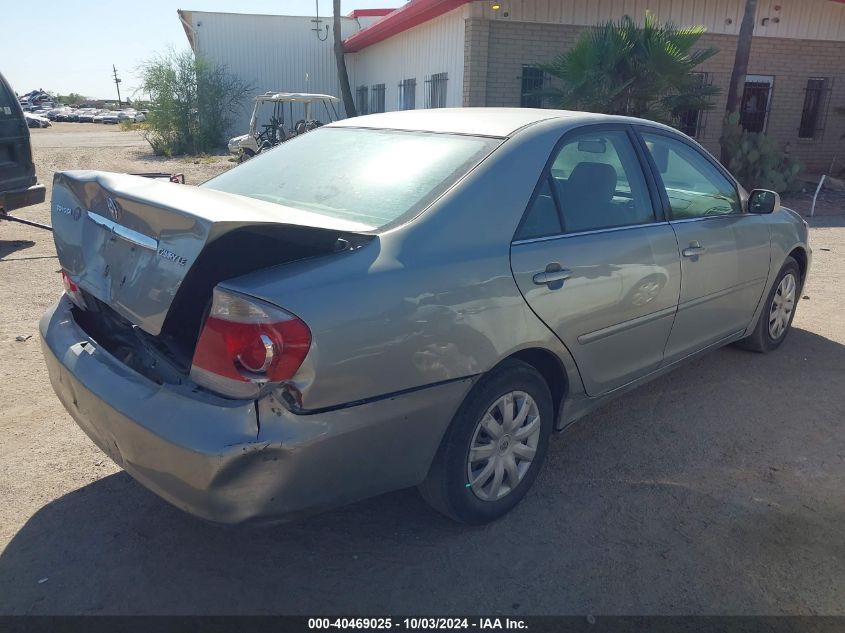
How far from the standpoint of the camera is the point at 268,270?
2.39 m

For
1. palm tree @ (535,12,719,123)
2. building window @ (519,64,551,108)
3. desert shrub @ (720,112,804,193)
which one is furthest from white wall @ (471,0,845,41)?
desert shrub @ (720,112,804,193)

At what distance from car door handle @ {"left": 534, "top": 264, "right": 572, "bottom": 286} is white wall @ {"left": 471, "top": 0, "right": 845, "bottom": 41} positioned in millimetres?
12124

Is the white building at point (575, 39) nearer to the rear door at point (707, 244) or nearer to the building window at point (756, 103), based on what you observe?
the building window at point (756, 103)

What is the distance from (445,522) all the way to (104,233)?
6.06ft

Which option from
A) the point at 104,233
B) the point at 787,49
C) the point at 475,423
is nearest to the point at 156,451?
the point at 104,233

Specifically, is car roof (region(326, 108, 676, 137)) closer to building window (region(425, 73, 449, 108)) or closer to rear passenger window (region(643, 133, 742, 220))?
rear passenger window (region(643, 133, 742, 220))

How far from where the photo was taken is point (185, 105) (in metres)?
24.6

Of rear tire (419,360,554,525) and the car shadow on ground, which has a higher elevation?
rear tire (419,360,554,525)

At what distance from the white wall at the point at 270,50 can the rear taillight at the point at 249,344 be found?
26.2 meters

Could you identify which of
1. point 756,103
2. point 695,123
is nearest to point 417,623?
point 695,123

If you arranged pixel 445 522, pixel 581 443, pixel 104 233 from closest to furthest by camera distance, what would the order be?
1. pixel 104 233
2. pixel 445 522
3. pixel 581 443

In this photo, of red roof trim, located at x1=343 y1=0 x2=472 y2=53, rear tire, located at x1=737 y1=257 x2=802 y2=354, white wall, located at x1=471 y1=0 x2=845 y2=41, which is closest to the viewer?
rear tire, located at x1=737 y1=257 x2=802 y2=354

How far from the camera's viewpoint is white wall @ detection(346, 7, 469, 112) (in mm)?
14773

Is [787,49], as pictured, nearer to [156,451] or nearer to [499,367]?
[499,367]
